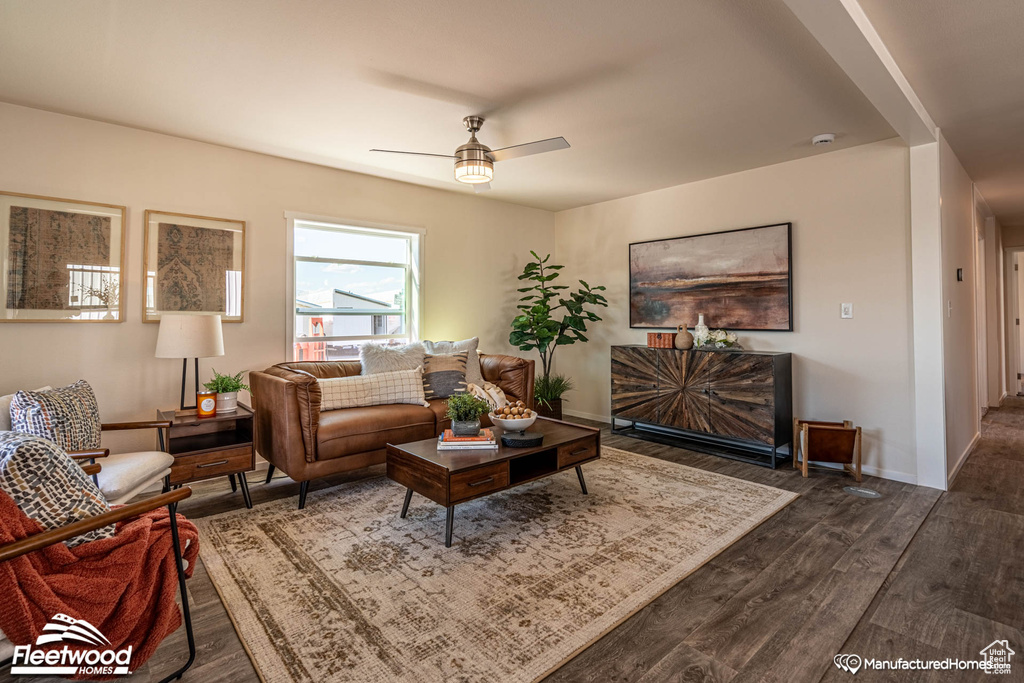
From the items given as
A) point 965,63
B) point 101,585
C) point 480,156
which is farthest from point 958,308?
point 101,585

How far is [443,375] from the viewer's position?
4164 mm

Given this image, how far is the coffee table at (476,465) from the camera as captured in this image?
2.47m

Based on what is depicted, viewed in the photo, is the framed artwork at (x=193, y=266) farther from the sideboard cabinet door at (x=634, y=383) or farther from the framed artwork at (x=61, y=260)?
the sideboard cabinet door at (x=634, y=383)

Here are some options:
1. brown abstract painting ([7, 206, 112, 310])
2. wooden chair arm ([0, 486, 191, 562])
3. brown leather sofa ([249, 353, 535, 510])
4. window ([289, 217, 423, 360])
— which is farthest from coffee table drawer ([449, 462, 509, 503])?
brown abstract painting ([7, 206, 112, 310])

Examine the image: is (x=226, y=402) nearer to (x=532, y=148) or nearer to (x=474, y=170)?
(x=474, y=170)

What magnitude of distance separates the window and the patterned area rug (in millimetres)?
1527

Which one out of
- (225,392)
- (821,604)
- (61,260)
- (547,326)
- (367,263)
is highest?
(367,263)

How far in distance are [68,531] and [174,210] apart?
3014 millimetres

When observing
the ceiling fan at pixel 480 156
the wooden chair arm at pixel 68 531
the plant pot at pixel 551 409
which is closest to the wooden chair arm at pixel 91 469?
the wooden chair arm at pixel 68 531

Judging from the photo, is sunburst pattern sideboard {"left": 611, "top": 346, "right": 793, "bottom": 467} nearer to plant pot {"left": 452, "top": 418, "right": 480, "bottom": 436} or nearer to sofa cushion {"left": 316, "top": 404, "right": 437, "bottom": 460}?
sofa cushion {"left": 316, "top": 404, "right": 437, "bottom": 460}

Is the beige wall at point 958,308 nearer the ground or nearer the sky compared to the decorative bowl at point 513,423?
nearer the sky

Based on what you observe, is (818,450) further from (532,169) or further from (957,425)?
(532,169)

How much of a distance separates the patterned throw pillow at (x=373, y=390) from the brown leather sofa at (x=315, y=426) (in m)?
0.06

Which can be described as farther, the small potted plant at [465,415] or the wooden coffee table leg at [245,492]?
the wooden coffee table leg at [245,492]
